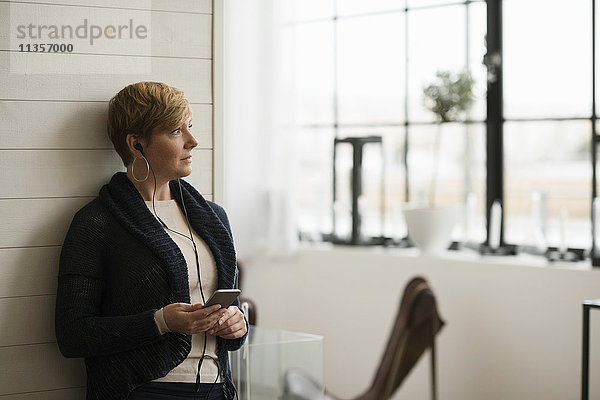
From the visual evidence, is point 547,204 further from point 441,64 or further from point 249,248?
point 249,248

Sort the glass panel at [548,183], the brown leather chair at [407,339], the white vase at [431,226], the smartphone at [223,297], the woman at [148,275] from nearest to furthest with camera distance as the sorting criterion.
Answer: the smartphone at [223,297], the woman at [148,275], the brown leather chair at [407,339], the glass panel at [548,183], the white vase at [431,226]

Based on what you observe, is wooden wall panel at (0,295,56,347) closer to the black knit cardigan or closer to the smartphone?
the black knit cardigan

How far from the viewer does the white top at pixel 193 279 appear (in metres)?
1.97

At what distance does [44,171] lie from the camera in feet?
6.65

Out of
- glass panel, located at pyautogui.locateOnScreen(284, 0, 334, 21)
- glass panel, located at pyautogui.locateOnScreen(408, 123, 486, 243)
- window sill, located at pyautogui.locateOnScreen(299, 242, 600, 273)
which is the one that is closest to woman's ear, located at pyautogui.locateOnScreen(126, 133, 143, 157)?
window sill, located at pyautogui.locateOnScreen(299, 242, 600, 273)

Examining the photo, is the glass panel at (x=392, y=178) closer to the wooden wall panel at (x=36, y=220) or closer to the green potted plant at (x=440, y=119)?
the green potted plant at (x=440, y=119)

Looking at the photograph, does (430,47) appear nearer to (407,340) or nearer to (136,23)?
(407,340)

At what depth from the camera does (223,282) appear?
78.5 inches

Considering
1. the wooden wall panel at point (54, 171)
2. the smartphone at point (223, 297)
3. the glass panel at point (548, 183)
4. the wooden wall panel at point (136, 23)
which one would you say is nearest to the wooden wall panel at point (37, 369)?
the wooden wall panel at point (54, 171)

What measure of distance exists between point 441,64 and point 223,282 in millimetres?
2275

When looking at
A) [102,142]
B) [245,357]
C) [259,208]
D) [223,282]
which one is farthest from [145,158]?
[259,208]

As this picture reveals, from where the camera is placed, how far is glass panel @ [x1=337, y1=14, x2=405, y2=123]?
13.1 feet

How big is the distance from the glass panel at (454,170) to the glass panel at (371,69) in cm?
22

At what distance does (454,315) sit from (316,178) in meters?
1.15
